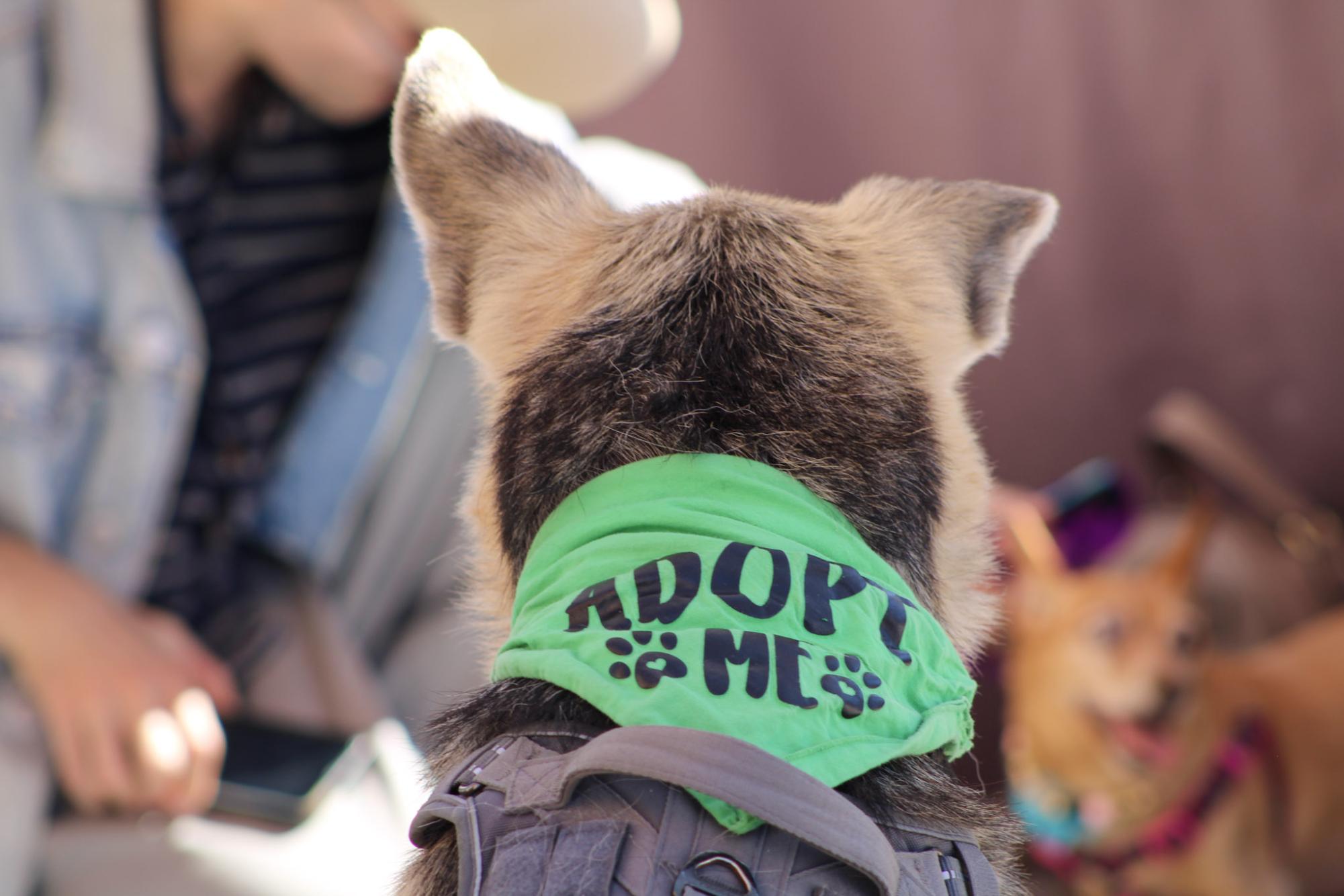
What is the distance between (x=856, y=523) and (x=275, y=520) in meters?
0.77

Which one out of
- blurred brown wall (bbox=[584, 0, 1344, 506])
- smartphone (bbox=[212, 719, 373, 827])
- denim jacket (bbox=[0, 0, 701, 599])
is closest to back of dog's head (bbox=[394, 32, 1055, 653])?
denim jacket (bbox=[0, 0, 701, 599])

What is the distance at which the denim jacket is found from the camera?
3.05 ft

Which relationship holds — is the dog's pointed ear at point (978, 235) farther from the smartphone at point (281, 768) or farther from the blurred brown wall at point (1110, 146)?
the blurred brown wall at point (1110, 146)

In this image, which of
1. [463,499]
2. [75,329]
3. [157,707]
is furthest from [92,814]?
[463,499]

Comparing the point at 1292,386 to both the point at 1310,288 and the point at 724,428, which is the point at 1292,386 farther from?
the point at 724,428

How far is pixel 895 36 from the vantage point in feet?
5.29

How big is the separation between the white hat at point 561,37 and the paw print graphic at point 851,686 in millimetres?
509

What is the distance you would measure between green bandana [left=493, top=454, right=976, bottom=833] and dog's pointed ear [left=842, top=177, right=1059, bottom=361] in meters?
0.19

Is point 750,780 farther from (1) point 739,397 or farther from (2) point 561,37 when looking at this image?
(2) point 561,37

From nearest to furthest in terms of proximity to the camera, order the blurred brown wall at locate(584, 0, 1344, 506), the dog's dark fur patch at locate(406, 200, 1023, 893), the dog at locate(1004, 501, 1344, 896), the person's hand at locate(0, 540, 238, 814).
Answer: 1. the dog's dark fur patch at locate(406, 200, 1023, 893)
2. the person's hand at locate(0, 540, 238, 814)
3. the dog at locate(1004, 501, 1344, 896)
4. the blurred brown wall at locate(584, 0, 1344, 506)

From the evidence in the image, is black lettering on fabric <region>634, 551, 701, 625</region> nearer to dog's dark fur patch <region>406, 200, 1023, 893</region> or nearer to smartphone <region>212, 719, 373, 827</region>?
dog's dark fur patch <region>406, 200, 1023, 893</region>

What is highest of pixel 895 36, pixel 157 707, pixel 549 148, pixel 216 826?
pixel 895 36

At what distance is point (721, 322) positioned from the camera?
0.57m

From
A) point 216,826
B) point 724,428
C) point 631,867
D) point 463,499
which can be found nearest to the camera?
point 631,867
